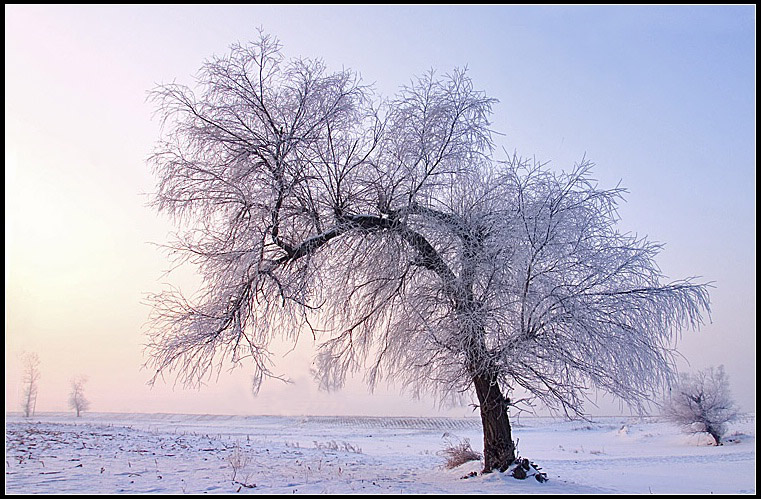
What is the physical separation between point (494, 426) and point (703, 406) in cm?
2815

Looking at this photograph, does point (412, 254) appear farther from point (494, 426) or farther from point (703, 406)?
point (703, 406)

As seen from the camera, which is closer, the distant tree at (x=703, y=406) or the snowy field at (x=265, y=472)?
the snowy field at (x=265, y=472)

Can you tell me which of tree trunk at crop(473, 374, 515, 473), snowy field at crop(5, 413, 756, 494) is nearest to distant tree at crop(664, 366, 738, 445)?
snowy field at crop(5, 413, 756, 494)

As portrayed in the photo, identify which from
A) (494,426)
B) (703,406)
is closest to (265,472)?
(494,426)

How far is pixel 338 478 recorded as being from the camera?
35.3 ft

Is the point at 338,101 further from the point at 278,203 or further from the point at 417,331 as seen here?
the point at 417,331

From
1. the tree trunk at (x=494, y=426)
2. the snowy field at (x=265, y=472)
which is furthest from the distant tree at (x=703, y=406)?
the tree trunk at (x=494, y=426)

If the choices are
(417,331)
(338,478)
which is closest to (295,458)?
(338,478)

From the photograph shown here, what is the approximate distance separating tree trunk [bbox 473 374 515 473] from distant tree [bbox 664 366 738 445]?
25931 mm

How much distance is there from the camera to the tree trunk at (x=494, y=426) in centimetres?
1152

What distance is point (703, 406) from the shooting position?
34125 mm

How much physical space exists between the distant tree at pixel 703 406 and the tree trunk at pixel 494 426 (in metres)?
25.9

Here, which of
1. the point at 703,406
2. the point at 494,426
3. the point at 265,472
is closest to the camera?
the point at 265,472

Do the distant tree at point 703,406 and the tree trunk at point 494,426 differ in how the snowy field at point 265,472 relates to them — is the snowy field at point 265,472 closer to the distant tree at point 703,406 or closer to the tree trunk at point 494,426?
the tree trunk at point 494,426
